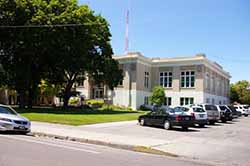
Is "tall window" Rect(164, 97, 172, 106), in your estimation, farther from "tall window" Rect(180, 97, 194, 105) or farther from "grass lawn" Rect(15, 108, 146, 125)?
"grass lawn" Rect(15, 108, 146, 125)

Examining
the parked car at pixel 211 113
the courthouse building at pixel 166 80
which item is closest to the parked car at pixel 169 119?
the parked car at pixel 211 113

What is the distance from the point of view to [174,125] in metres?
24.6

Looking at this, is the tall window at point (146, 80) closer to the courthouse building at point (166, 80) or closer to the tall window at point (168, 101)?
the courthouse building at point (166, 80)

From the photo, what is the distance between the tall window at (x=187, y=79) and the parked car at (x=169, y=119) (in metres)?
36.2

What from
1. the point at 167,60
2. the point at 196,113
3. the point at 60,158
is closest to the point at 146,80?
the point at 167,60

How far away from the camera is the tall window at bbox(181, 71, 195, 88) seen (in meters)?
61.8

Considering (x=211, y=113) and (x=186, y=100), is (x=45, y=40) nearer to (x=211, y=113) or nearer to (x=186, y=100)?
(x=211, y=113)

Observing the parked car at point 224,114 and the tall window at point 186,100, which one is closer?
the parked car at point 224,114

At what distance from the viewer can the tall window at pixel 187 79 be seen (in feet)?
203

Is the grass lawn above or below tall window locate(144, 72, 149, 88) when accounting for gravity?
below

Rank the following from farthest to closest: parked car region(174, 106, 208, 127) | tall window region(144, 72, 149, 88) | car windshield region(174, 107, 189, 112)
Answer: tall window region(144, 72, 149, 88)
parked car region(174, 106, 208, 127)
car windshield region(174, 107, 189, 112)

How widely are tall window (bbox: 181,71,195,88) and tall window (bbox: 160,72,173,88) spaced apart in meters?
2.27

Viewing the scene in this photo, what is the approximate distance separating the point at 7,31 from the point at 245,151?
102ft

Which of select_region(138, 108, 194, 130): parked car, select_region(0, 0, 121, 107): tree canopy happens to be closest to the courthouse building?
select_region(0, 0, 121, 107): tree canopy
